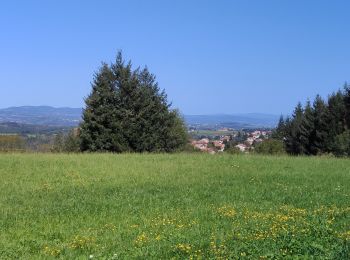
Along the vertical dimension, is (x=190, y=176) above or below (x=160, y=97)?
below

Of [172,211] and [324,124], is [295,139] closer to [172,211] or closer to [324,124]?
[324,124]

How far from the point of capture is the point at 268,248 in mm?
7230

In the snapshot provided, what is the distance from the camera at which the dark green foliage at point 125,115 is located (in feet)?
135

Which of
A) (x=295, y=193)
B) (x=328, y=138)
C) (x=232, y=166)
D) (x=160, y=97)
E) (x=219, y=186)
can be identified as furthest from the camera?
(x=328, y=138)

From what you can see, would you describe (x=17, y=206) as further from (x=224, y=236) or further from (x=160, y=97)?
(x=160, y=97)

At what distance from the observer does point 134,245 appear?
851 cm

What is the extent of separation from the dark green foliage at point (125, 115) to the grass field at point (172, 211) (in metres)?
16.9

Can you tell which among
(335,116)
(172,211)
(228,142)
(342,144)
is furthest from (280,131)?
(172,211)

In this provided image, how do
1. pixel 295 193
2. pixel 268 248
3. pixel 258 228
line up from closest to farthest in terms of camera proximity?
pixel 268 248
pixel 258 228
pixel 295 193

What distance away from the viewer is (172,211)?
12.2 m

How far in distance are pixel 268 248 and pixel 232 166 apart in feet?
56.1

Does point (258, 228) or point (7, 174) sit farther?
point (7, 174)

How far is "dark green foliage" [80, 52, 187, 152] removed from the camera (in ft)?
135

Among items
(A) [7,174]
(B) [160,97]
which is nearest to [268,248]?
(A) [7,174]
